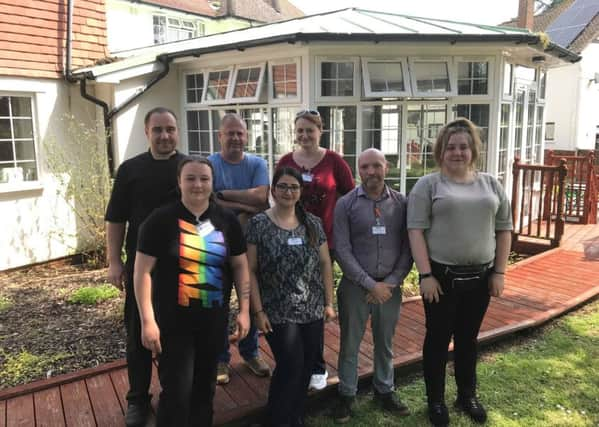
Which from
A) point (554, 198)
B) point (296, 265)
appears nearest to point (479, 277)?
point (296, 265)

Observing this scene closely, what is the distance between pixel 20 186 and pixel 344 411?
213 inches

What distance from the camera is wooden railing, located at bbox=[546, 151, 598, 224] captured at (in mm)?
7902

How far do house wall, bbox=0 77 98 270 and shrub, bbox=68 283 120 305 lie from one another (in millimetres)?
2025

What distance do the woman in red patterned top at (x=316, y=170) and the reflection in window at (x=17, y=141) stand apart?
16.4ft

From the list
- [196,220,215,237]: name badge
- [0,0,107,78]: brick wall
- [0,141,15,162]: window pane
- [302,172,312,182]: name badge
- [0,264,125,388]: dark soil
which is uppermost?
[0,0,107,78]: brick wall

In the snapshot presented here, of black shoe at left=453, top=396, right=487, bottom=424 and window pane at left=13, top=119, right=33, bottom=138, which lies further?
window pane at left=13, top=119, right=33, bottom=138

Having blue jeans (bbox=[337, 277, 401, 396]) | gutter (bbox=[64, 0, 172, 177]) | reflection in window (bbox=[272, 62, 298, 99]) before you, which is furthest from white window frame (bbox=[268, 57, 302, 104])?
blue jeans (bbox=[337, 277, 401, 396])

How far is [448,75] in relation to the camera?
19.4 ft

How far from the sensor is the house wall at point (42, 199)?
243 inches

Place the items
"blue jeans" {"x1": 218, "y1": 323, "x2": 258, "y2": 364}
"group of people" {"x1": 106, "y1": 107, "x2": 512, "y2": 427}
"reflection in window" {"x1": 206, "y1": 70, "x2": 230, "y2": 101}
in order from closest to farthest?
1. "group of people" {"x1": 106, "y1": 107, "x2": 512, "y2": 427}
2. "blue jeans" {"x1": 218, "y1": 323, "x2": 258, "y2": 364}
3. "reflection in window" {"x1": 206, "y1": 70, "x2": 230, "y2": 101}

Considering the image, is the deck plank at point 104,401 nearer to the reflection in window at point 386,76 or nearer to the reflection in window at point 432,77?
the reflection in window at point 386,76

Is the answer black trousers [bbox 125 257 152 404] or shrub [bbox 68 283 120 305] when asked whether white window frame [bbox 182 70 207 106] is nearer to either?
shrub [bbox 68 283 120 305]

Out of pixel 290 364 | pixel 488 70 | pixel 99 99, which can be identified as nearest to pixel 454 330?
Result: pixel 290 364

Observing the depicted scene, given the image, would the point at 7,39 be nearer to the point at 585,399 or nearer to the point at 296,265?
the point at 296,265
